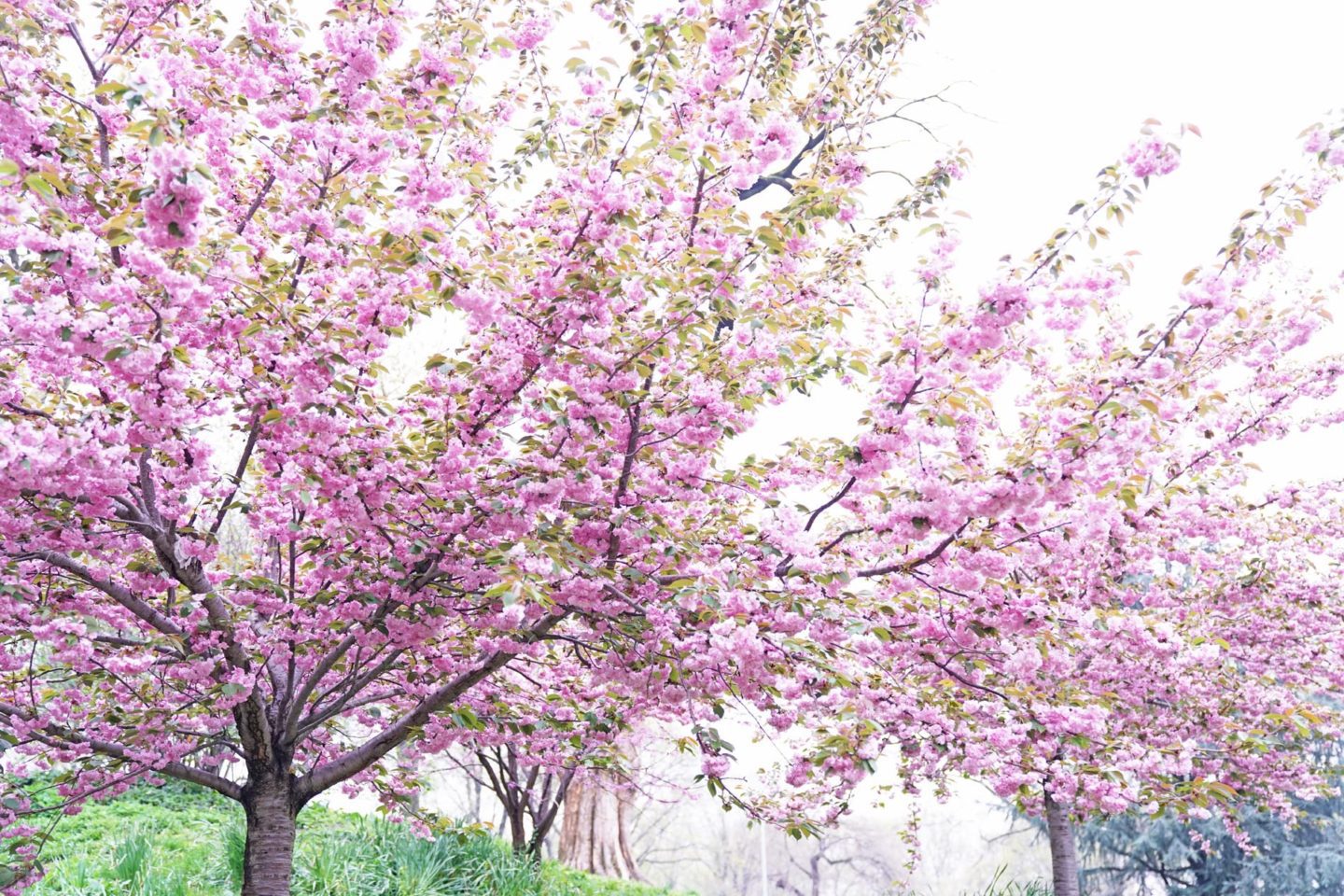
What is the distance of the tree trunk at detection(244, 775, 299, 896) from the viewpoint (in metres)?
4.54

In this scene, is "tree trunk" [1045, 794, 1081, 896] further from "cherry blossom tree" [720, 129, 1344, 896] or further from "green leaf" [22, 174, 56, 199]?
"green leaf" [22, 174, 56, 199]

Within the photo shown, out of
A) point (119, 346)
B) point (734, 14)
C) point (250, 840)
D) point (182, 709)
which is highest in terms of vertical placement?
point (734, 14)

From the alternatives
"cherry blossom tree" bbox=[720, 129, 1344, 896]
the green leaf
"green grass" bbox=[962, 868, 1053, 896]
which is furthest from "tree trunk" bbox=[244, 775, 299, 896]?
"green grass" bbox=[962, 868, 1053, 896]

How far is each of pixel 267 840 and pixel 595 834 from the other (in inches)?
308

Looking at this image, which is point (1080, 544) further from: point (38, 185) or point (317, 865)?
point (317, 865)

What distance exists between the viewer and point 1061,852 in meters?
7.76

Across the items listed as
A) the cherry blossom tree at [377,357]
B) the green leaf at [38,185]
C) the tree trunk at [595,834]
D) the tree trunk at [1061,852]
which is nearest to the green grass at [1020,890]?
the tree trunk at [1061,852]

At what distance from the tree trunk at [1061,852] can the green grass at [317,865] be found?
4.16m

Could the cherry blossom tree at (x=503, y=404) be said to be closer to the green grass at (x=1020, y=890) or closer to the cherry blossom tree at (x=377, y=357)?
the cherry blossom tree at (x=377, y=357)

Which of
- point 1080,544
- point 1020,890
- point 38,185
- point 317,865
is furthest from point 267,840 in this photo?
point 1020,890

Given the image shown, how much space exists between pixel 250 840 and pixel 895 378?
3.85 m

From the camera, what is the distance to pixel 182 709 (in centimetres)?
462

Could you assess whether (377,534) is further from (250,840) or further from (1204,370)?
(1204,370)

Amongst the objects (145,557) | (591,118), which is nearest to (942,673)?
(591,118)
